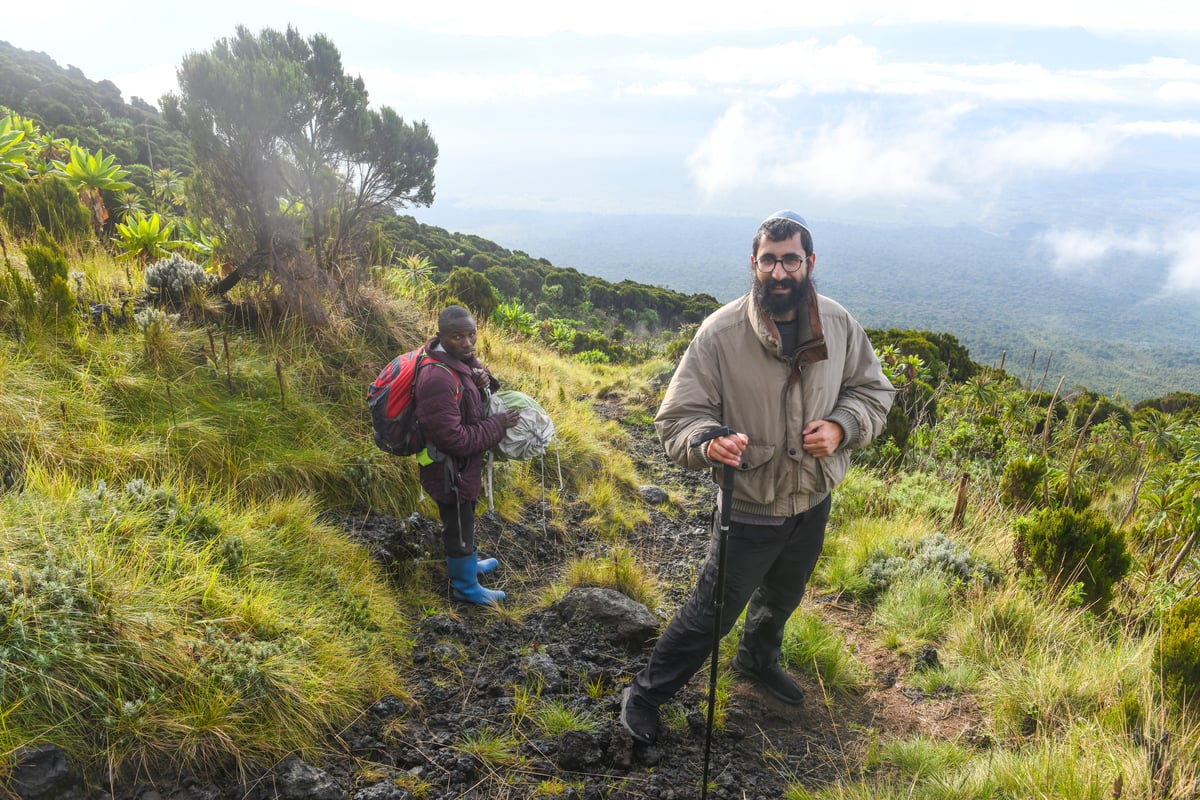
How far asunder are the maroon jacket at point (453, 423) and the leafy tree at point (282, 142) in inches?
119

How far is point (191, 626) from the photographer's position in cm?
249

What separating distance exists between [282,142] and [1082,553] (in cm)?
716

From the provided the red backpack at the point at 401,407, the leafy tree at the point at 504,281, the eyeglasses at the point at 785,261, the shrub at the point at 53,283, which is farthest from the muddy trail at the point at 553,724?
the leafy tree at the point at 504,281

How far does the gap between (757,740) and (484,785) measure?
138cm

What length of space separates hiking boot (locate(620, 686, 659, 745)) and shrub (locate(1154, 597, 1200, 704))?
7.83 feet

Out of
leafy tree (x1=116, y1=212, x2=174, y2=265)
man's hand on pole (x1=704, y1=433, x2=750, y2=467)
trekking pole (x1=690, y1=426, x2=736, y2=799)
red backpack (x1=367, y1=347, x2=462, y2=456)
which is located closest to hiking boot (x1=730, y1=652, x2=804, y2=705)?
trekking pole (x1=690, y1=426, x2=736, y2=799)

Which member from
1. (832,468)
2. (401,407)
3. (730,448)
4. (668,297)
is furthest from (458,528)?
(668,297)

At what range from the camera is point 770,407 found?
2.61 m

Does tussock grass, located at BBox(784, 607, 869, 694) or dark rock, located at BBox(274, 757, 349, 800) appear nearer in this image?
dark rock, located at BBox(274, 757, 349, 800)

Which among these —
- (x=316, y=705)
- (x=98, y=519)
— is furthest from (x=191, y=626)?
(x=98, y=519)

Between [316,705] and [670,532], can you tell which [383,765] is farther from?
[670,532]

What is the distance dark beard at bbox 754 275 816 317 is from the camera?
2.60 m

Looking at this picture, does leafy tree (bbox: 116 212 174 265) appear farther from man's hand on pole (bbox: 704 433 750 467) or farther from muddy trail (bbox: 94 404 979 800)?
man's hand on pole (bbox: 704 433 750 467)

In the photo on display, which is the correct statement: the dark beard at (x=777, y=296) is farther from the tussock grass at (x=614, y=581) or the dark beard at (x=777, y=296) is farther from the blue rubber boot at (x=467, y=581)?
the blue rubber boot at (x=467, y=581)
